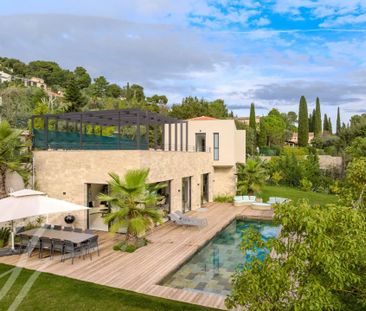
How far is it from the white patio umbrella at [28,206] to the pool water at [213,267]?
429cm

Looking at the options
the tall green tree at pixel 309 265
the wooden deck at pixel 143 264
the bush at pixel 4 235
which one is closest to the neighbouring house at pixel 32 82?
the bush at pixel 4 235

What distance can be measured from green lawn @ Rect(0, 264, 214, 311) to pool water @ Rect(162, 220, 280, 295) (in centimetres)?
185

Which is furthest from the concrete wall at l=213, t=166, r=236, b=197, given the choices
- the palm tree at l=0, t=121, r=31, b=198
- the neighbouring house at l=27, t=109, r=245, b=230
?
the palm tree at l=0, t=121, r=31, b=198

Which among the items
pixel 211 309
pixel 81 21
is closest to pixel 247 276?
pixel 211 309

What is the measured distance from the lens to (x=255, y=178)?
26.5m

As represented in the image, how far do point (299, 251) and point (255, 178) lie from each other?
22721mm

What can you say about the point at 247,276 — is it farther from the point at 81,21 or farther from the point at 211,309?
the point at 81,21

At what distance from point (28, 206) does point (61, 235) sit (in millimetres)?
1824

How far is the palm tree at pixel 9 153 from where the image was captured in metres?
14.0

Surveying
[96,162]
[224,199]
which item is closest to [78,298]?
[96,162]

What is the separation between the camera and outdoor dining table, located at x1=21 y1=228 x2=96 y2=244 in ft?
37.7

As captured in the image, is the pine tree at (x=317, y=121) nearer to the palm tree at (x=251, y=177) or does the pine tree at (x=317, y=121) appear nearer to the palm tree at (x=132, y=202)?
the palm tree at (x=251, y=177)

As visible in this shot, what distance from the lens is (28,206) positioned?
36.1ft

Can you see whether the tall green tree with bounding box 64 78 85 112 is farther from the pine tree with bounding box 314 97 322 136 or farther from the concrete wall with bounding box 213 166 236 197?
the pine tree with bounding box 314 97 322 136
